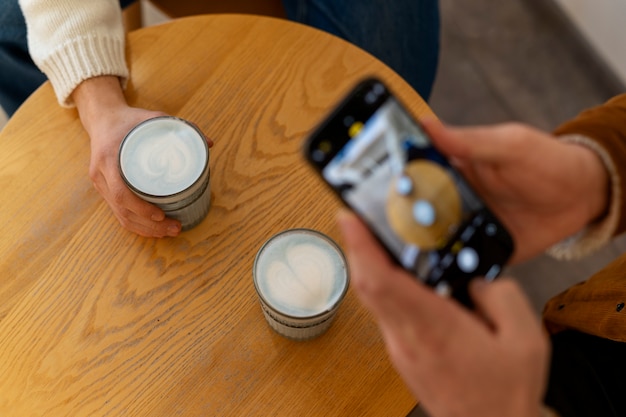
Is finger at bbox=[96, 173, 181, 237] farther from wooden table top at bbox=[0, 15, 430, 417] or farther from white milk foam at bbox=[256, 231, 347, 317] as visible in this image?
white milk foam at bbox=[256, 231, 347, 317]

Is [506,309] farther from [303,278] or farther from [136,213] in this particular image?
[136,213]

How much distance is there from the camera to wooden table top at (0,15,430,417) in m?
0.70

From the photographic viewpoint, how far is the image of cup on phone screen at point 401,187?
554 mm

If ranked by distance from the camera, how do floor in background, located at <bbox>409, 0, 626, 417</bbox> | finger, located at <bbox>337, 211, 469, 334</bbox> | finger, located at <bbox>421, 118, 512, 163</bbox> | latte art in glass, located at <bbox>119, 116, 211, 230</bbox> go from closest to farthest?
1. finger, located at <bbox>337, 211, 469, 334</bbox>
2. finger, located at <bbox>421, 118, 512, 163</bbox>
3. latte art in glass, located at <bbox>119, 116, 211, 230</bbox>
4. floor in background, located at <bbox>409, 0, 626, 417</bbox>

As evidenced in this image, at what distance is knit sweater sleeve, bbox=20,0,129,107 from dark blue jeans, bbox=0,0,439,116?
0.15m

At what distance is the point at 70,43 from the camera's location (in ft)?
2.65

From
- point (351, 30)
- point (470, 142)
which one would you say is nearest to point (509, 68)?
point (351, 30)

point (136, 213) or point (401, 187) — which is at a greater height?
point (401, 187)

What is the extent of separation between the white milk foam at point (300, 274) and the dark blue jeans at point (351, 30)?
1.60ft

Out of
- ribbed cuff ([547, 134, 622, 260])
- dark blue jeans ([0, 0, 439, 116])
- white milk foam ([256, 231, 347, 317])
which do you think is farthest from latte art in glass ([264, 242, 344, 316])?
dark blue jeans ([0, 0, 439, 116])

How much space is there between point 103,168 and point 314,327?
0.33 m

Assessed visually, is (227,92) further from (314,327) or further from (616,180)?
(616,180)

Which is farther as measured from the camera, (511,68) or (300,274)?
(511,68)

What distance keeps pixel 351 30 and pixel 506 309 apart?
2.13 ft
